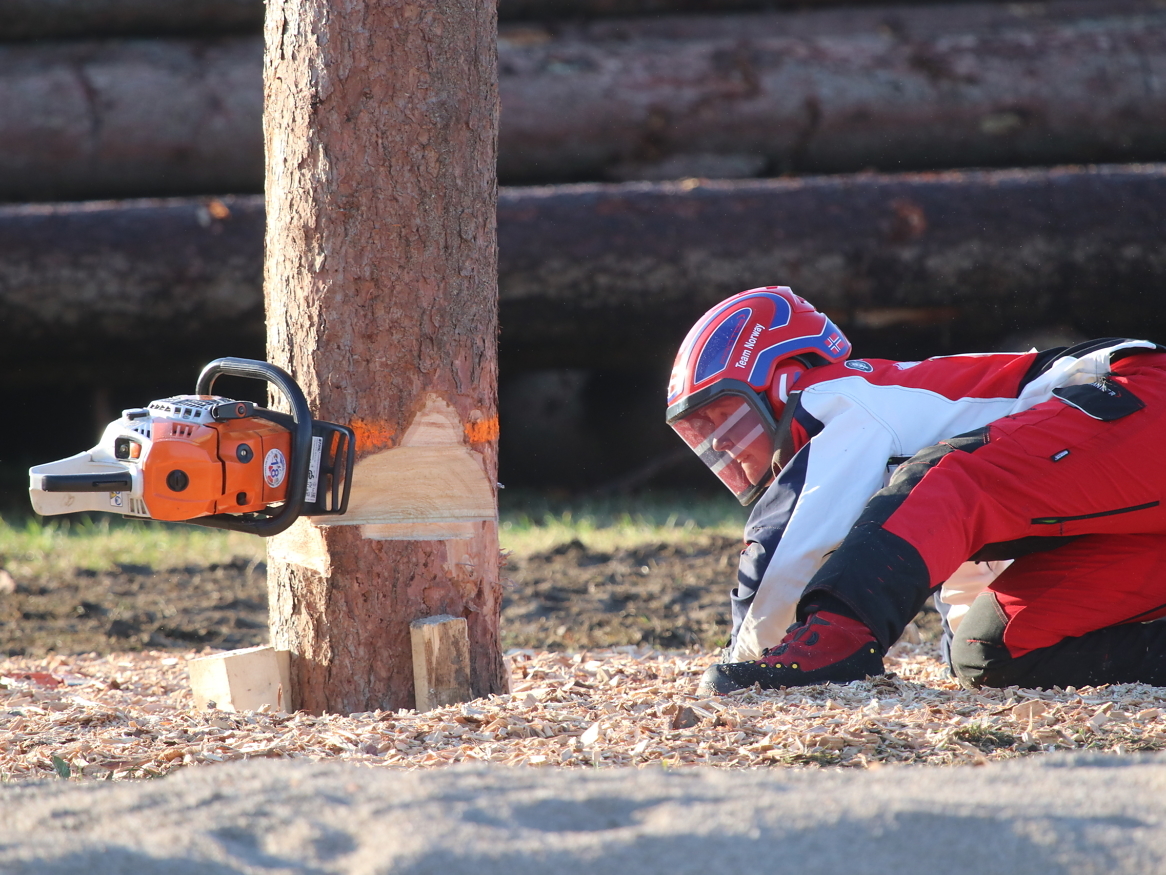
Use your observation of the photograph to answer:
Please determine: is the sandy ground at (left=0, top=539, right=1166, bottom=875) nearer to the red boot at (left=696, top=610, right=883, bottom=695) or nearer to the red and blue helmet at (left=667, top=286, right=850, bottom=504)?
the red boot at (left=696, top=610, right=883, bottom=695)

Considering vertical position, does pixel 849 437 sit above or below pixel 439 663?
above

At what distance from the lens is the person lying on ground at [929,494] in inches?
104

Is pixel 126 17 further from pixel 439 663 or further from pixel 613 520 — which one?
pixel 439 663

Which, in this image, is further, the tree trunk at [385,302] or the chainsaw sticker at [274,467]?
the tree trunk at [385,302]

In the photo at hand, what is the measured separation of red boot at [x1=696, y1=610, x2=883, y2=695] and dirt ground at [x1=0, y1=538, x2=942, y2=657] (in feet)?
5.21

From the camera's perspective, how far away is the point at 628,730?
2336 mm

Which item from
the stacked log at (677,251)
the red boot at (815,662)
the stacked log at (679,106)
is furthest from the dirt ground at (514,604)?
the stacked log at (679,106)

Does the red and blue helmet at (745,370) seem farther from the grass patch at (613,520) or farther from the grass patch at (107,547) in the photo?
the grass patch at (107,547)

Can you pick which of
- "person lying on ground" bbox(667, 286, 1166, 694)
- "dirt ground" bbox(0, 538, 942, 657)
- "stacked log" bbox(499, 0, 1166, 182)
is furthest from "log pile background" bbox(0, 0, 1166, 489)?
"person lying on ground" bbox(667, 286, 1166, 694)

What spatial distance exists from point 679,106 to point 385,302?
16.1ft

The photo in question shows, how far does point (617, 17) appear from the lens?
7914 mm

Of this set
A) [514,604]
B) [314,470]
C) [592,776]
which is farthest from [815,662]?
[514,604]

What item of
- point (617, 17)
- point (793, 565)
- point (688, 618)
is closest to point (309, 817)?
point (793, 565)

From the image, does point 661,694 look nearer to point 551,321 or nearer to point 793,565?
point 793,565
